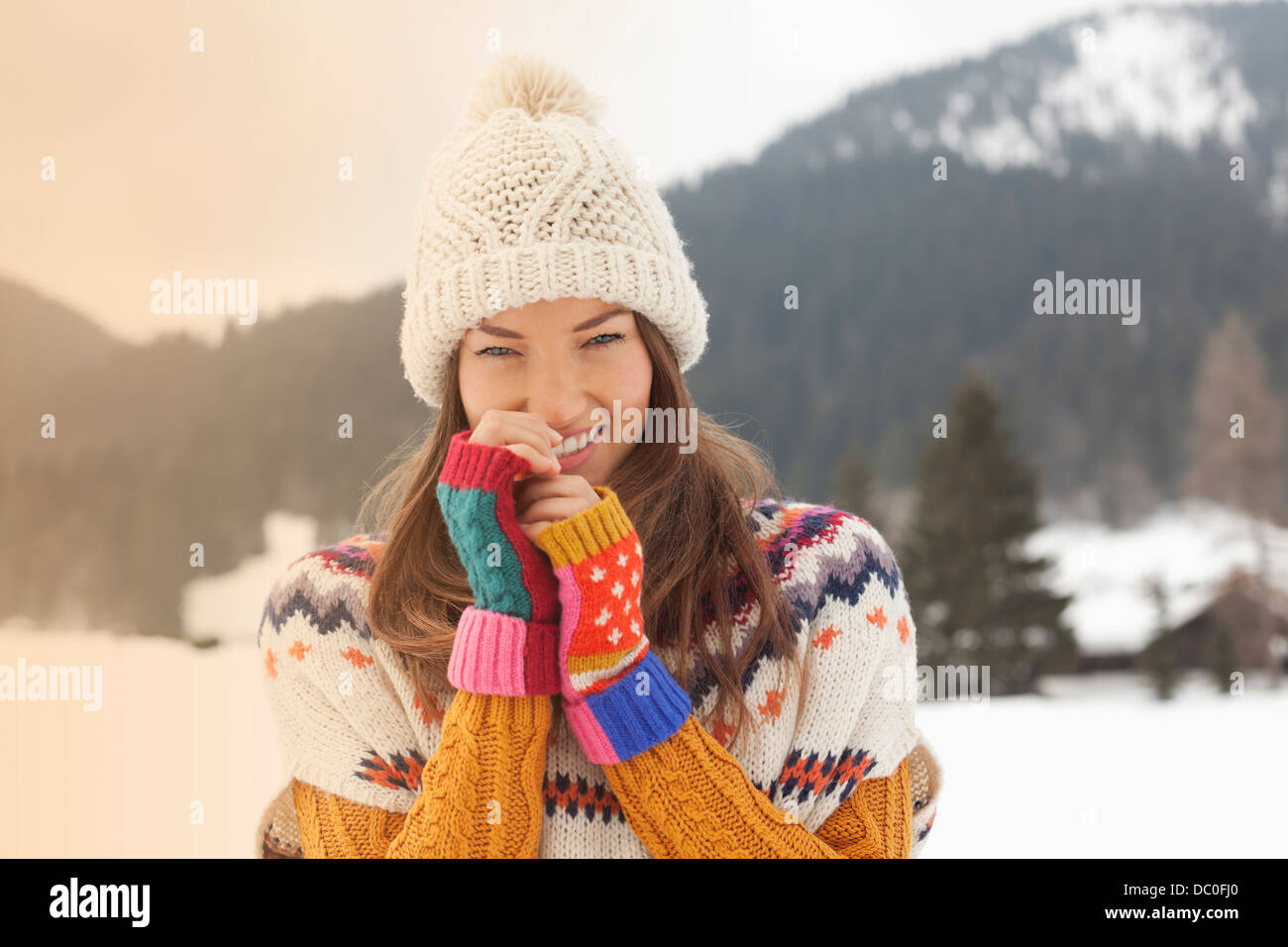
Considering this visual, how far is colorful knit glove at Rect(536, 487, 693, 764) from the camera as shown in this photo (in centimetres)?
119

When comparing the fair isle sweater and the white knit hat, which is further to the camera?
the white knit hat

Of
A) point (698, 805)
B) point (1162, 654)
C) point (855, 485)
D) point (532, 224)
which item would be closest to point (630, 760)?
point (698, 805)

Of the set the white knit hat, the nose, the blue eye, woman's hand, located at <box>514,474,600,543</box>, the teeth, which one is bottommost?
woman's hand, located at <box>514,474,600,543</box>

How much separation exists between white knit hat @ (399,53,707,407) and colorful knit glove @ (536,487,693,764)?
1.06ft

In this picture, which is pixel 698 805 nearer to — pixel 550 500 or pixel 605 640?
pixel 605 640

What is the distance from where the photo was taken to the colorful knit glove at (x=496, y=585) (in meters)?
1.21

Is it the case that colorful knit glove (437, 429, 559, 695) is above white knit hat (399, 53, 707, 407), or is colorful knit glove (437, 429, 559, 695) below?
below

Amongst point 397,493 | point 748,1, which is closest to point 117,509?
point 748,1

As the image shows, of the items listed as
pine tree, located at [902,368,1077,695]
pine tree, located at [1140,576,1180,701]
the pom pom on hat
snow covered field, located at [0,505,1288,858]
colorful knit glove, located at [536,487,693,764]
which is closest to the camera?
colorful knit glove, located at [536,487,693,764]

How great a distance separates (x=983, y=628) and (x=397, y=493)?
576 inches

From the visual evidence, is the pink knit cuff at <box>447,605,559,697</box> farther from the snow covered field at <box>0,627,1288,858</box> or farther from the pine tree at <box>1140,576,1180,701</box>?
the pine tree at <box>1140,576,1180,701</box>

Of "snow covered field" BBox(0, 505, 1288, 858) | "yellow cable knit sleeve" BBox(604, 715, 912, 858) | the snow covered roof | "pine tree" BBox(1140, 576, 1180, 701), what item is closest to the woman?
"yellow cable knit sleeve" BBox(604, 715, 912, 858)

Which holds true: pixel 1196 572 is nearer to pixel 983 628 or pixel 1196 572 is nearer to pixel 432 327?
pixel 983 628

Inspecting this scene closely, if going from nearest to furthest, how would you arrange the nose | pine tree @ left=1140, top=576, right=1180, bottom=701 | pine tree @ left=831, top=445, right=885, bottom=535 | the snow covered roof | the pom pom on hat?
the nose, the pom pom on hat, pine tree @ left=831, top=445, right=885, bottom=535, pine tree @ left=1140, top=576, right=1180, bottom=701, the snow covered roof
